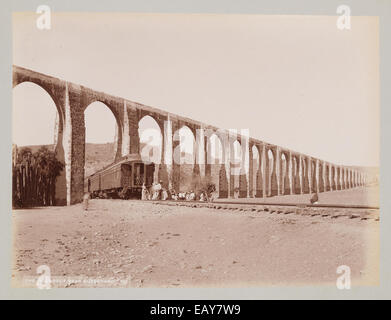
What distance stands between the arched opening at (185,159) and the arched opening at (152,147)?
12.4 inches

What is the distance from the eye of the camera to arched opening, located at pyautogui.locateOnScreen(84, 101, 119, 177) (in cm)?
845

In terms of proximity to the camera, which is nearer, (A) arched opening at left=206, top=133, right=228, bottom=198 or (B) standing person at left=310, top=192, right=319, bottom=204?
(B) standing person at left=310, top=192, right=319, bottom=204

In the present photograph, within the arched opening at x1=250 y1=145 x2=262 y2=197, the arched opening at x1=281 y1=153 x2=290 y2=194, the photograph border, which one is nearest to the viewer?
the photograph border

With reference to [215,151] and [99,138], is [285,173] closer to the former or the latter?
[215,151]

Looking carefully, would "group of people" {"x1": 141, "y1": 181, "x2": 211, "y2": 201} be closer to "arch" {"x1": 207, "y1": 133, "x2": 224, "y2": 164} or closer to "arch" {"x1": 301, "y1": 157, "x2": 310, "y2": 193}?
"arch" {"x1": 207, "y1": 133, "x2": 224, "y2": 164}

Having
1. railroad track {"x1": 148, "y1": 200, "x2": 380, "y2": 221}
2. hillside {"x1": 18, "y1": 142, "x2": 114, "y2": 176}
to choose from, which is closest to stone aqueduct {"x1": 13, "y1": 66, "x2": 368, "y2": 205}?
hillside {"x1": 18, "y1": 142, "x2": 114, "y2": 176}

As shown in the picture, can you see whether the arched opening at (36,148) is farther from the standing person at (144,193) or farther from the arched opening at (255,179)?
the arched opening at (255,179)

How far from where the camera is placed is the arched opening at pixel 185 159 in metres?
8.91

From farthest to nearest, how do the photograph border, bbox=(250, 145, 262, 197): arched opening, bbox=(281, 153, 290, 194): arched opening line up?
1. bbox=(250, 145, 262, 197): arched opening
2. bbox=(281, 153, 290, 194): arched opening
3. the photograph border

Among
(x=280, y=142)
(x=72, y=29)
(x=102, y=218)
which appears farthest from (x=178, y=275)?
(x=72, y=29)

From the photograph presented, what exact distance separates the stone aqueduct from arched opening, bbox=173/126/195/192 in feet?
0.26

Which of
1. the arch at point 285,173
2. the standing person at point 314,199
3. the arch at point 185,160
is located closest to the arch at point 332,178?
the standing person at point 314,199

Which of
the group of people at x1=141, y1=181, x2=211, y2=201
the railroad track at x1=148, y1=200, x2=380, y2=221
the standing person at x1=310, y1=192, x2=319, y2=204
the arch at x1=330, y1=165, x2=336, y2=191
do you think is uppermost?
the arch at x1=330, y1=165, x2=336, y2=191

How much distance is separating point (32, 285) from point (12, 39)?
4357 millimetres
